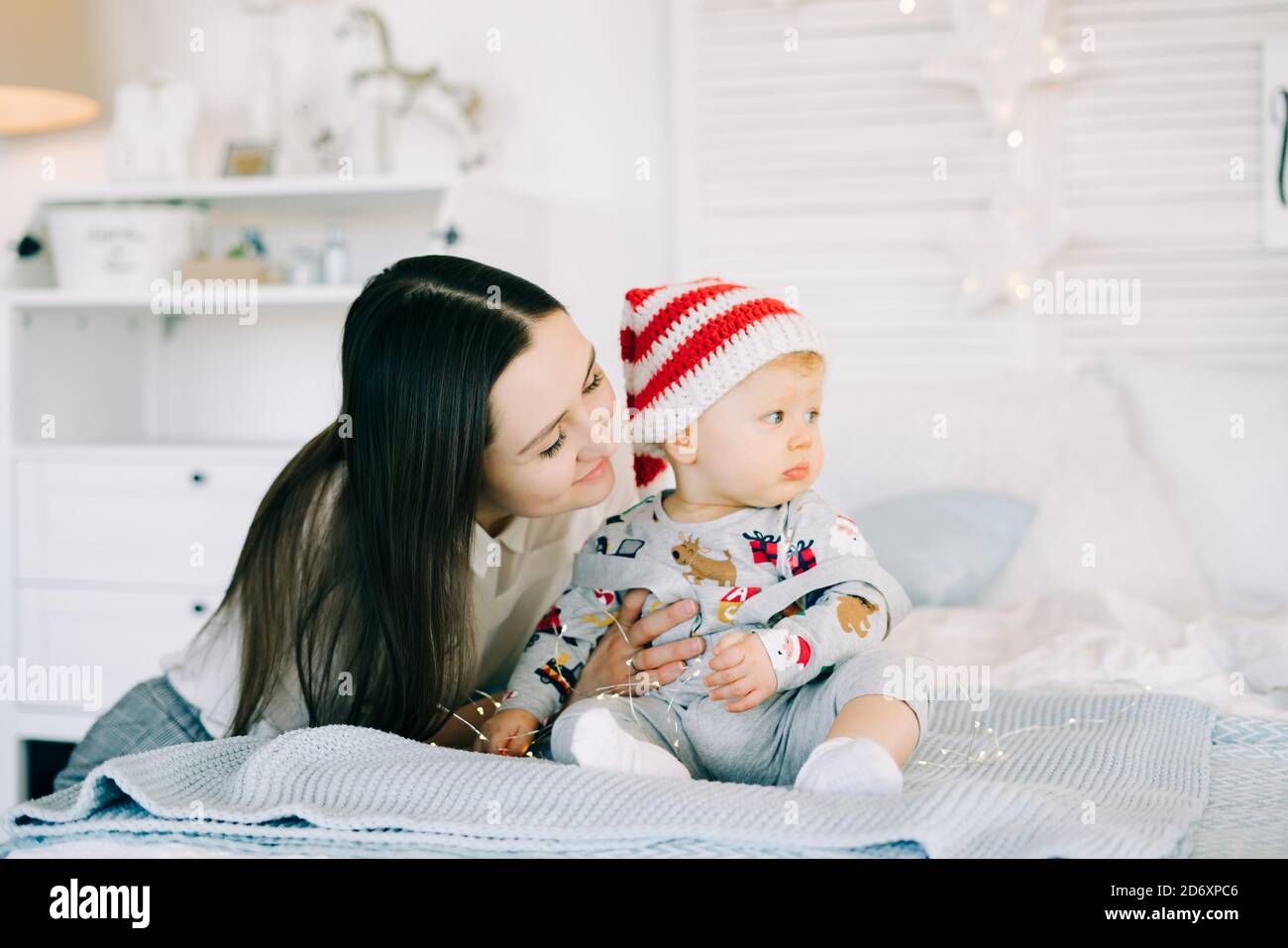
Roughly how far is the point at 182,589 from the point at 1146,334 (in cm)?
198

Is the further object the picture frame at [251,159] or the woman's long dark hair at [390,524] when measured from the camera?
the picture frame at [251,159]

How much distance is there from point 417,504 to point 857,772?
0.49m

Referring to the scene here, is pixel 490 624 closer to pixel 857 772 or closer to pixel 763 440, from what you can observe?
pixel 763 440

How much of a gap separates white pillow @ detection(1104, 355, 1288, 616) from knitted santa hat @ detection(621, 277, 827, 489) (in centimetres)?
96

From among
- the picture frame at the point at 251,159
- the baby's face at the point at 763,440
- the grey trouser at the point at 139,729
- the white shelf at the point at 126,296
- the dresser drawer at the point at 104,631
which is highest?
the picture frame at the point at 251,159

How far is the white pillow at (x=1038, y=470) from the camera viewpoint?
1.89 m

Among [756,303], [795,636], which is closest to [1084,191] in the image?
[756,303]

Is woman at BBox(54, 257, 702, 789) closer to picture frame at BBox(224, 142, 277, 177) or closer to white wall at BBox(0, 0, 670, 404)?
white wall at BBox(0, 0, 670, 404)

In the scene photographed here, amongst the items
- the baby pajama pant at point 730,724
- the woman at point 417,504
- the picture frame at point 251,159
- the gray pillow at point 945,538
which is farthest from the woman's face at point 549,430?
the picture frame at point 251,159

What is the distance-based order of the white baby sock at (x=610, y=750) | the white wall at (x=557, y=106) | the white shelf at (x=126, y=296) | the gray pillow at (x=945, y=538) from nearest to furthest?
the white baby sock at (x=610, y=750) < the gray pillow at (x=945, y=538) < the white shelf at (x=126, y=296) < the white wall at (x=557, y=106)

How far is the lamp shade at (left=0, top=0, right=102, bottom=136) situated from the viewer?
99.7 inches

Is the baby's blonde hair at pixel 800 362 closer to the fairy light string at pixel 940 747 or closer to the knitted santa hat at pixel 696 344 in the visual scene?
the knitted santa hat at pixel 696 344

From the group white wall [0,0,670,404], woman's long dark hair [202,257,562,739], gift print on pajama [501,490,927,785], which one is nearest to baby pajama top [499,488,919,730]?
gift print on pajama [501,490,927,785]

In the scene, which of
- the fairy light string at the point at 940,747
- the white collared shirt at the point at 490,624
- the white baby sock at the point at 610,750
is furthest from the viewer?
the white collared shirt at the point at 490,624
